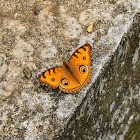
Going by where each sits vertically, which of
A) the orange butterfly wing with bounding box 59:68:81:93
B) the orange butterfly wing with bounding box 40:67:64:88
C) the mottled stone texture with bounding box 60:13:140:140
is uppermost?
the orange butterfly wing with bounding box 40:67:64:88

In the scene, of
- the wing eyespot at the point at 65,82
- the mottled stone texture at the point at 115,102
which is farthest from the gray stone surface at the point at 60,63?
the wing eyespot at the point at 65,82

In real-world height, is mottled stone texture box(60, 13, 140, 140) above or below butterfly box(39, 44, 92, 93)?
below

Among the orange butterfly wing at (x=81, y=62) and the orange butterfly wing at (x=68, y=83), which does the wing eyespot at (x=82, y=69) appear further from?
the orange butterfly wing at (x=68, y=83)

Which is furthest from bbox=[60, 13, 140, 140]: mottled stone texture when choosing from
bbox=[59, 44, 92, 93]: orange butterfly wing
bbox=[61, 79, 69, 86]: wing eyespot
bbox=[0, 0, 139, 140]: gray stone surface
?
bbox=[61, 79, 69, 86]: wing eyespot

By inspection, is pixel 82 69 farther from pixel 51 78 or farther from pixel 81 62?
pixel 51 78

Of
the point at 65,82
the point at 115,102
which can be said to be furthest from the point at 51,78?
the point at 115,102

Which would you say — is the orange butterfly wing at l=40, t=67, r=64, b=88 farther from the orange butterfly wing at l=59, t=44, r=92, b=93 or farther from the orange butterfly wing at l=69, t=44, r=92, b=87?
the orange butterfly wing at l=69, t=44, r=92, b=87
